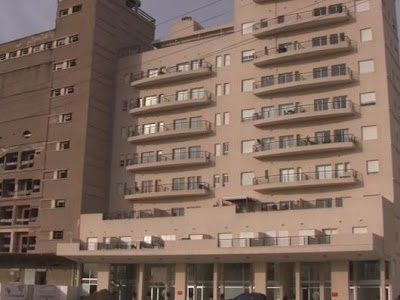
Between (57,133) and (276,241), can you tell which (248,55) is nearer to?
(276,241)

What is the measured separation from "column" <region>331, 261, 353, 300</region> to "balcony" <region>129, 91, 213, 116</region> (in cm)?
2435

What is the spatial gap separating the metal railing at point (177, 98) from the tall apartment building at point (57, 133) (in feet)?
13.9

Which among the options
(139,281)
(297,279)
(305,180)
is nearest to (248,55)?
(305,180)

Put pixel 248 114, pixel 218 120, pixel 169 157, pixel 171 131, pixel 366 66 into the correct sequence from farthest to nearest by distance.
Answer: pixel 169 157
pixel 171 131
pixel 218 120
pixel 248 114
pixel 366 66

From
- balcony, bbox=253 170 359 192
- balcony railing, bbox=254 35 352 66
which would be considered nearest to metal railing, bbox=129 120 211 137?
balcony railing, bbox=254 35 352 66

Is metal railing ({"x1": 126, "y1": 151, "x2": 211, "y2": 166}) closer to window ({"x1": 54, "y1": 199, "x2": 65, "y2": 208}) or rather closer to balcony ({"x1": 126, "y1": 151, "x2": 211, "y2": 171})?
balcony ({"x1": 126, "y1": 151, "x2": 211, "y2": 171})

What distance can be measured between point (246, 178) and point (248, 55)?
13928 millimetres

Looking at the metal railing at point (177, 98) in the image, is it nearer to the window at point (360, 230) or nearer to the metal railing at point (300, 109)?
the metal railing at point (300, 109)

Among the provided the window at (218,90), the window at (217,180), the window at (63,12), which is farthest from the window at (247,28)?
the window at (63,12)

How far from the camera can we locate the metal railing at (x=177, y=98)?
7215 centimetres

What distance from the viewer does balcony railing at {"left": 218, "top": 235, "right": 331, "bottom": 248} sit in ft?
183

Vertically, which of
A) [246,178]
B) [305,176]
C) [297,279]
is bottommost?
[297,279]

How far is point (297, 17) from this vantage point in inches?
2670

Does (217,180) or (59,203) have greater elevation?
(217,180)
